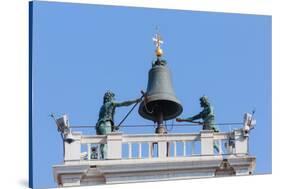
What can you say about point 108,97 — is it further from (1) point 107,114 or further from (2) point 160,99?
(2) point 160,99

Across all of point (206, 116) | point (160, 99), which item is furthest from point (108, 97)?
point (206, 116)

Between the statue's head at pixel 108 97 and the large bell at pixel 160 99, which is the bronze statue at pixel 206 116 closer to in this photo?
the large bell at pixel 160 99

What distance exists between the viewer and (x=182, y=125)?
16344mm

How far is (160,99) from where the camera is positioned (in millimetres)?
15961

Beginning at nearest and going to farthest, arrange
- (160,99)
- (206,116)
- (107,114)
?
A: (107,114), (160,99), (206,116)

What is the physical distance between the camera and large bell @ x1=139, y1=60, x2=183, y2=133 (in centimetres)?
1602

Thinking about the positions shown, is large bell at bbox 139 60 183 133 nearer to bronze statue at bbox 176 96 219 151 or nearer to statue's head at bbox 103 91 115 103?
bronze statue at bbox 176 96 219 151

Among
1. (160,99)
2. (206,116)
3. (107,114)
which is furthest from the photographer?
(206,116)

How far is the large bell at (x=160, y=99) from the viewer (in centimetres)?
1602

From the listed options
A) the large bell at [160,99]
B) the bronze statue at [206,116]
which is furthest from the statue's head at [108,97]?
the bronze statue at [206,116]

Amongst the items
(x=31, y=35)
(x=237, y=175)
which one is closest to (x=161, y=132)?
(x=237, y=175)

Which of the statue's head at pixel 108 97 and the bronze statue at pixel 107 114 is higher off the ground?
the statue's head at pixel 108 97

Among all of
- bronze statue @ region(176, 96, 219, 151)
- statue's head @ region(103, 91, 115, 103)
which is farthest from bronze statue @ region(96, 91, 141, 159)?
bronze statue @ region(176, 96, 219, 151)

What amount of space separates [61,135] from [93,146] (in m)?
0.55
